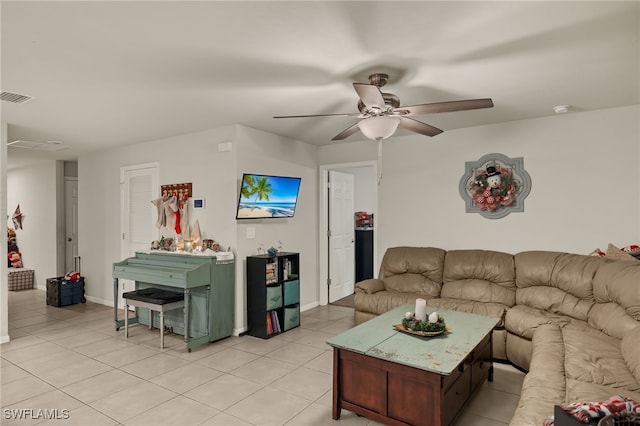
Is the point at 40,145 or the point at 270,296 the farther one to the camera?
the point at 40,145

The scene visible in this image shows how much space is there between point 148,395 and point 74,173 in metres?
5.73

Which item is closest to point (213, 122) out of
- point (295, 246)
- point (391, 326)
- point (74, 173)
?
→ point (295, 246)

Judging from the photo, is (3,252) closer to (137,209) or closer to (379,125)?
(137,209)

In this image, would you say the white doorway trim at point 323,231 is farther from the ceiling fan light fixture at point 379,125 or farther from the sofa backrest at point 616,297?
the sofa backrest at point 616,297

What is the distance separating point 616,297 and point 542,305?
650 millimetres

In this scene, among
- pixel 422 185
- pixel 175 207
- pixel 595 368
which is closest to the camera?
pixel 595 368

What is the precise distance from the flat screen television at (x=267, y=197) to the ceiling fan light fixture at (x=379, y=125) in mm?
1840

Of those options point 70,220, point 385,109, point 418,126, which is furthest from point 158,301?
point 70,220

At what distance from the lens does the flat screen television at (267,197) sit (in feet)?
13.8

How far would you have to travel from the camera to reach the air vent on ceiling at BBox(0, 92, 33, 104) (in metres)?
3.14

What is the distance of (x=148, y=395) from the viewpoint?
9.30 feet

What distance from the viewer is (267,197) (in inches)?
177

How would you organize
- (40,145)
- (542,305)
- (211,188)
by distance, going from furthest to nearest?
(40,145) → (211,188) → (542,305)

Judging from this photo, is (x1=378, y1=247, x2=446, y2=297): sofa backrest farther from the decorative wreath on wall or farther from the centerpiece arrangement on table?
the centerpiece arrangement on table
